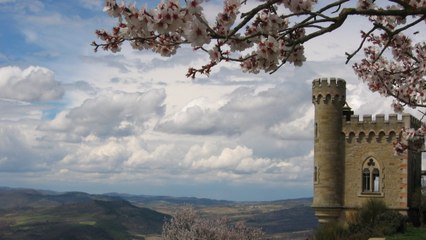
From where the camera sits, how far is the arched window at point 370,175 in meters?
37.2

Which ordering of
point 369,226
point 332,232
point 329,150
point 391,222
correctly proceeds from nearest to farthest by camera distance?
point 332,232 < point 391,222 < point 369,226 < point 329,150

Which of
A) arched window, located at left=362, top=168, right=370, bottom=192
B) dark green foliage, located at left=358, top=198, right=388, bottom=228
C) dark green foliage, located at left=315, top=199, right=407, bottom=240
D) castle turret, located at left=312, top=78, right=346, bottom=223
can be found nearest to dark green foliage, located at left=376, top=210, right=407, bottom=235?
dark green foliage, located at left=315, top=199, right=407, bottom=240

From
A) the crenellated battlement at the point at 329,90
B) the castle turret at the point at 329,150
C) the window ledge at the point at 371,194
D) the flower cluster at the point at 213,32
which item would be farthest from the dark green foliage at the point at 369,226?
the flower cluster at the point at 213,32

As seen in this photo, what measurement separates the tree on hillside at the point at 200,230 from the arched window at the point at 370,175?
19.3 m

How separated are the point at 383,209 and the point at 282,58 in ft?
97.9

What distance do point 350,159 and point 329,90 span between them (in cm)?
449

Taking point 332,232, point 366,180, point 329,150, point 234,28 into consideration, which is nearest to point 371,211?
point 366,180

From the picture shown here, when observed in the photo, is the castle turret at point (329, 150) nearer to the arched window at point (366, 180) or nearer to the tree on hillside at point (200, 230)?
the arched window at point (366, 180)

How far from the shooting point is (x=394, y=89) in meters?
13.2

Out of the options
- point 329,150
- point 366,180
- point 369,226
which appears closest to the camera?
point 369,226

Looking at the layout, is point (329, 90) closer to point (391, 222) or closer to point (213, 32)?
point (391, 222)

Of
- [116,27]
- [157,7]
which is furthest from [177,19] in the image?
[116,27]

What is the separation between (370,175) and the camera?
122 ft

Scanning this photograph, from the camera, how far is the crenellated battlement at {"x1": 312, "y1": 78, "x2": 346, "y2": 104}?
1494 inches
